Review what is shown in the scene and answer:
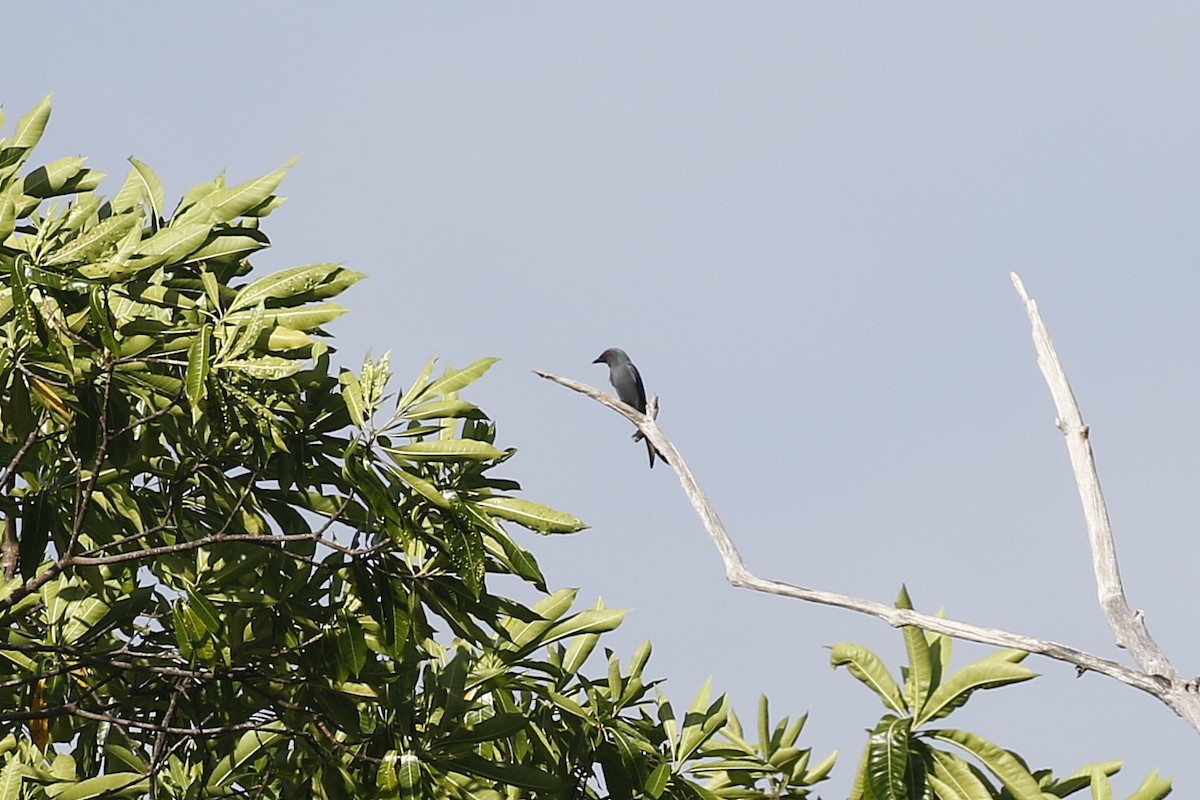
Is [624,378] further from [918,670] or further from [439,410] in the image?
[918,670]

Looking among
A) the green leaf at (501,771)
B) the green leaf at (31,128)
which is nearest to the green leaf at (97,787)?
the green leaf at (501,771)

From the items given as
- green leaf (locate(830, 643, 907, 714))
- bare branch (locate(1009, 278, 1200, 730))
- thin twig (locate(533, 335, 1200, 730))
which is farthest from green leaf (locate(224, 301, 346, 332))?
bare branch (locate(1009, 278, 1200, 730))

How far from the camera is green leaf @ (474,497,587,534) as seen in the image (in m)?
4.65

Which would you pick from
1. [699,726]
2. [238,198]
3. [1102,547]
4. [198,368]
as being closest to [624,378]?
[699,726]

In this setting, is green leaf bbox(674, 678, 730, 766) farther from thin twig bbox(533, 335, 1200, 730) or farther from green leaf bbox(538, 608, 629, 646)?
thin twig bbox(533, 335, 1200, 730)

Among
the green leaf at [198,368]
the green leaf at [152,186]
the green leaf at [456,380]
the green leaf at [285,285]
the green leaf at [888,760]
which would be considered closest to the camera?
the green leaf at [888,760]

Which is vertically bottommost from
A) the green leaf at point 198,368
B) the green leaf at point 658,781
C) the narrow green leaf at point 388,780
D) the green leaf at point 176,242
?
the narrow green leaf at point 388,780

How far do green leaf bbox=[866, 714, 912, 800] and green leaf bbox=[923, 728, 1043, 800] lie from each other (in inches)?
4.1

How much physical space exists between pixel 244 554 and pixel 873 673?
102 inches

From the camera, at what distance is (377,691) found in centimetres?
510

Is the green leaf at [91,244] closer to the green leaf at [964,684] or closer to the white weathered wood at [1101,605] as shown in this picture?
the white weathered wood at [1101,605]

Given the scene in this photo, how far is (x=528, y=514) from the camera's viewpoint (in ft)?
15.4

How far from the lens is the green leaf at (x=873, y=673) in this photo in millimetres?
3711

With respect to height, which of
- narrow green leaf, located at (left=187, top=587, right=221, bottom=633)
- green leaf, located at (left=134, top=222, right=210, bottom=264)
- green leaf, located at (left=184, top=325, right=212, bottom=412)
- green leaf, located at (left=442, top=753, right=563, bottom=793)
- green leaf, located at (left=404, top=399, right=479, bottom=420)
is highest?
green leaf, located at (left=134, top=222, right=210, bottom=264)
